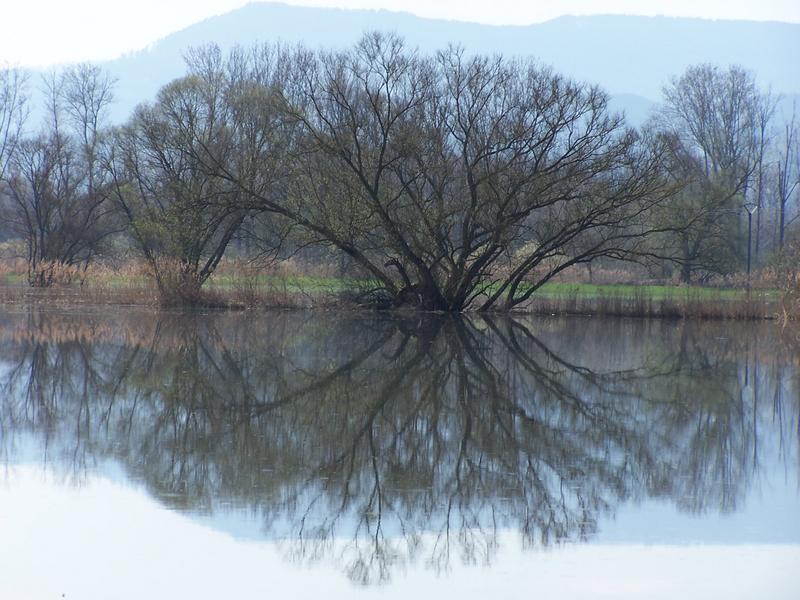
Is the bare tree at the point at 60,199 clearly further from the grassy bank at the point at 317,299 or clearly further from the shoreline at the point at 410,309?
the shoreline at the point at 410,309

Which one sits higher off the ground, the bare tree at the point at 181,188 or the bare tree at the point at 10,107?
the bare tree at the point at 10,107

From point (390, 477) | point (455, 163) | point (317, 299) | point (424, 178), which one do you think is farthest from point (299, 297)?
point (390, 477)

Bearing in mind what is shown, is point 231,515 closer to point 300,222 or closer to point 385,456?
point 385,456

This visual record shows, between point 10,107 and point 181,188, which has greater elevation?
point 10,107

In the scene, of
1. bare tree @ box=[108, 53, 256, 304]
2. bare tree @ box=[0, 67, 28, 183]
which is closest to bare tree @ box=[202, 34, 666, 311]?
bare tree @ box=[108, 53, 256, 304]

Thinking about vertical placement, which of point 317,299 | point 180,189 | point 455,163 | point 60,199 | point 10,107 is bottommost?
point 317,299

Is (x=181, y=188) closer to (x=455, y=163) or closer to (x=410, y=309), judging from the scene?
(x=410, y=309)

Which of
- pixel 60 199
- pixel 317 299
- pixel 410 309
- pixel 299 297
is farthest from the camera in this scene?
pixel 60 199

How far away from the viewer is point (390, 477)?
924 centimetres

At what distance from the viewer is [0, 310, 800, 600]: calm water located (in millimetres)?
6883

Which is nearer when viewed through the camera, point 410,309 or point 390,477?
point 390,477

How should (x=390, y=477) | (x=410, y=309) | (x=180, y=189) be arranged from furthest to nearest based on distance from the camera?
(x=180, y=189) < (x=410, y=309) < (x=390, y=477)

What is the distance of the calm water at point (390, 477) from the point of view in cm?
688

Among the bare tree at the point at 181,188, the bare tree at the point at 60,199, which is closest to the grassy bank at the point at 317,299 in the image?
the bare tree at the point at 181,188
